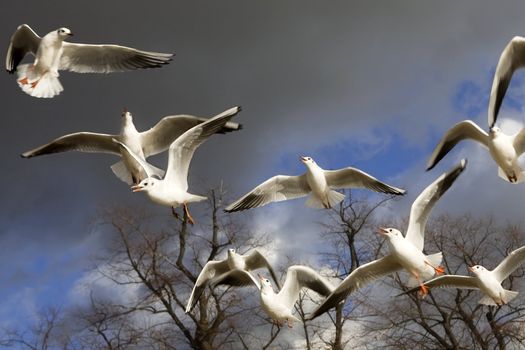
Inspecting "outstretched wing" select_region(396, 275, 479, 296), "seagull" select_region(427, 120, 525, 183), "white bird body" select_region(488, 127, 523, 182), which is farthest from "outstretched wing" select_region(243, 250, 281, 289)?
"white bird body" select_region(488, 127, 523, 182)

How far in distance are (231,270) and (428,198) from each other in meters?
3.27

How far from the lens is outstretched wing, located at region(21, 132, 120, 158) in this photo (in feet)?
37.1

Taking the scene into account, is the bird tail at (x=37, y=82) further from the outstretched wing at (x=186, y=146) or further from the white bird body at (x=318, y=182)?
the white bird body at (x=318, y=182)

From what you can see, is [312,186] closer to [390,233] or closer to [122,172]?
[390,233]

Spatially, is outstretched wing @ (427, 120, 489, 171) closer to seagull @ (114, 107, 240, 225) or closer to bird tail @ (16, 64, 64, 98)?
seagull @ (114, 107, 240, 225)

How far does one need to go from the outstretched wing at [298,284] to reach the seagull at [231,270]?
0.52 meters

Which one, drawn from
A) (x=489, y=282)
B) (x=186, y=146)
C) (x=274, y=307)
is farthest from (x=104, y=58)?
(x=489, y=282)

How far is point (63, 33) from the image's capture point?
1094cm

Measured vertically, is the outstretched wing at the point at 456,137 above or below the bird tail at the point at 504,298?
above

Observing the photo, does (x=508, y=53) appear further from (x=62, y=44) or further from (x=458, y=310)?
(x=458, y=310)

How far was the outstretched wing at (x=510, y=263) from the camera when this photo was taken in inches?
405

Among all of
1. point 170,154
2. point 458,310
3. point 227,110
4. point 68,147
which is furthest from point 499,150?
point 458,310

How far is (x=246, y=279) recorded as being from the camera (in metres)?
11.1

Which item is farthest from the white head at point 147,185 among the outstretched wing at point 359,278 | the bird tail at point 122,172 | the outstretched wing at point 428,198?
the outstretched wing at point 428,198
